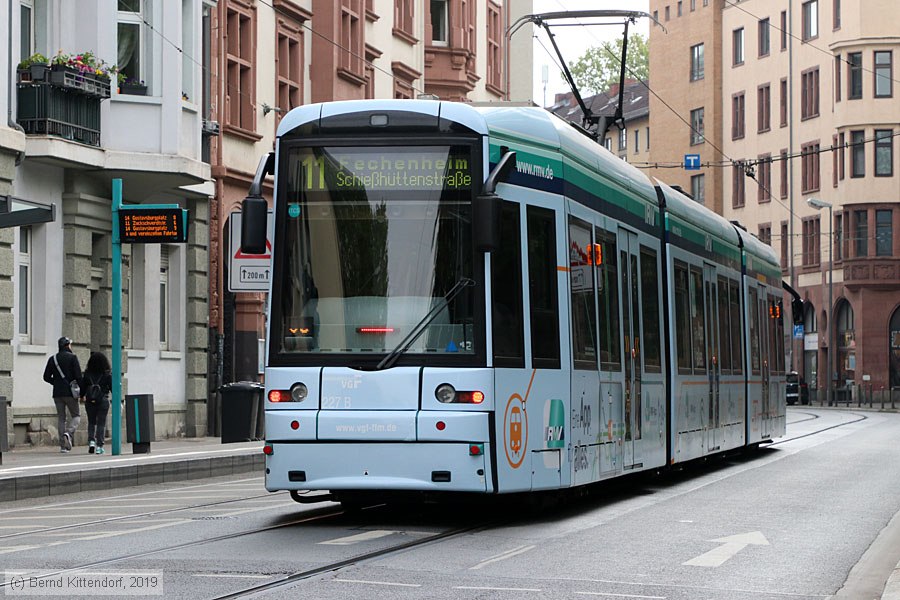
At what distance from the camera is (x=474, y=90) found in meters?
52.8

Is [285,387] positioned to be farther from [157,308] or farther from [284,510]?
[157,308]

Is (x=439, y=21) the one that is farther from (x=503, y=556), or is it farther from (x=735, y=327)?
(x=503, y=556)

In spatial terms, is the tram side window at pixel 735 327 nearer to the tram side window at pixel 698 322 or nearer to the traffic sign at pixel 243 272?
the tram side window at pixel 698 322

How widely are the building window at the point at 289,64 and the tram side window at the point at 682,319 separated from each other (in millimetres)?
19152

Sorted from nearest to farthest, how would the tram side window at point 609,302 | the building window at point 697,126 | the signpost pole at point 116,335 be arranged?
the tram side window at point 609,302 → the signpost pole at point 116,335 → the building window at point 697,126

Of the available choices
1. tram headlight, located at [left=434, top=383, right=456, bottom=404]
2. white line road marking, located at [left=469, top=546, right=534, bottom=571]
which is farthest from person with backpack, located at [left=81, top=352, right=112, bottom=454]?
white line road marking, located at [left=469, top=546, right=534, bottom=571]

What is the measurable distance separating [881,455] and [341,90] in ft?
57.6

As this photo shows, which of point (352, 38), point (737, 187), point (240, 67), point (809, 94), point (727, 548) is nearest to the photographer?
point (727, 548)

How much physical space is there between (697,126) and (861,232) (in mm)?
19082

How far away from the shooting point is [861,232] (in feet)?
258

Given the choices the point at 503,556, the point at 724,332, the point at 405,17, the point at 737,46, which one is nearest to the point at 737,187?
the point at 737,46

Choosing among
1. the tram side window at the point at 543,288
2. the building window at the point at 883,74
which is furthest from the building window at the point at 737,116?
the tram side window at the point at 543,288

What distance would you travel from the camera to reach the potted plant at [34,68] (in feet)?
89.3

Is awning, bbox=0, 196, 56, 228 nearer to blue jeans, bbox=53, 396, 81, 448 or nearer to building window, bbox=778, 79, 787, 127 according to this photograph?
blue jeans, bbox=53, 396, 81, 448
